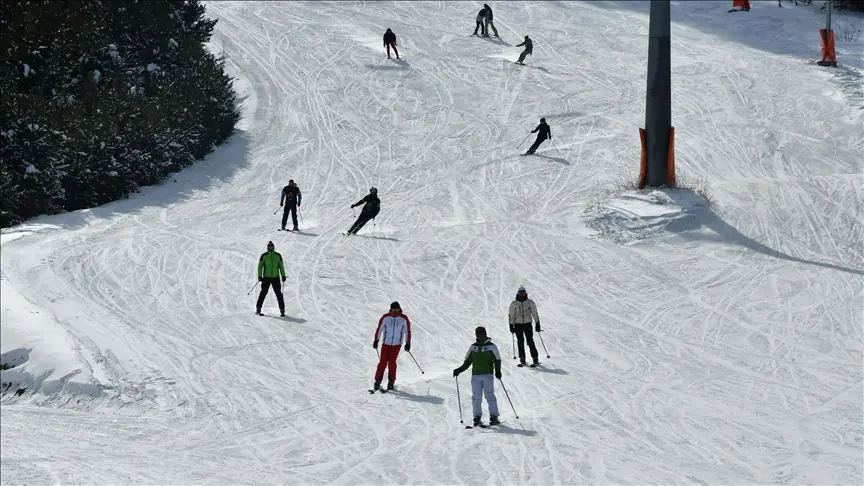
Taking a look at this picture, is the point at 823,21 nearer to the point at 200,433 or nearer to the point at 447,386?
the point at 447,386

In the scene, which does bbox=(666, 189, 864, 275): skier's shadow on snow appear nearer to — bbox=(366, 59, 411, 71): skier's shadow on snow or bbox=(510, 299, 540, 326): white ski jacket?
bbox=(510, 299, 540, 326): white ski jacket

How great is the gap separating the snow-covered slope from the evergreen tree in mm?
995

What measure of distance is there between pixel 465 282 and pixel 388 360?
6.93 metres

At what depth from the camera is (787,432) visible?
14.0m

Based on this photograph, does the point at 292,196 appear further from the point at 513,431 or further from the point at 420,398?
the point at 513,431

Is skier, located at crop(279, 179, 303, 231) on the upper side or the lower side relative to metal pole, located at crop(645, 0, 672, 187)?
lower

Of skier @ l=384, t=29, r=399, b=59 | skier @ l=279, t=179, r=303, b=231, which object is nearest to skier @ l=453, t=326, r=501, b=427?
skier @ l=279, t=179, r=303, b=231

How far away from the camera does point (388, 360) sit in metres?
15.2

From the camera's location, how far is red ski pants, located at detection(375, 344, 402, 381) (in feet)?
49.4

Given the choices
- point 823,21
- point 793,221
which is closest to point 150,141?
point 793,221

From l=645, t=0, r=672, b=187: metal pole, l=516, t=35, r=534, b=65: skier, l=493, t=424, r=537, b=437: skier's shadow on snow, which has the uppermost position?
l=516, t=35, r=534, b=65: skier

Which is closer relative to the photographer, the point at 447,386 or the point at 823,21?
the point at 447,386

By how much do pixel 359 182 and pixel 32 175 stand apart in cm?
861

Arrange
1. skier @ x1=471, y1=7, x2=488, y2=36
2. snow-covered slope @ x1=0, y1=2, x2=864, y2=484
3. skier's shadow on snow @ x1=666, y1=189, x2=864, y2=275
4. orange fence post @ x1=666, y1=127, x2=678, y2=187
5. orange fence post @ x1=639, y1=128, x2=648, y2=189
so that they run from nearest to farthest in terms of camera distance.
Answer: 1. snow-covered slope @ x1=0, y1=2, x2=864, y2=484
2. skier's shadow on snow @ x1=666, y1=189, x2=864, y2=275
3. orange fence post @ x1=666, y1=127, x2=678, y2=187
4. orange fence post @ x1=639, y1=128, x2=648, y2=189
5. skier @ x1=471, y1=7, x2=488, y2=36
